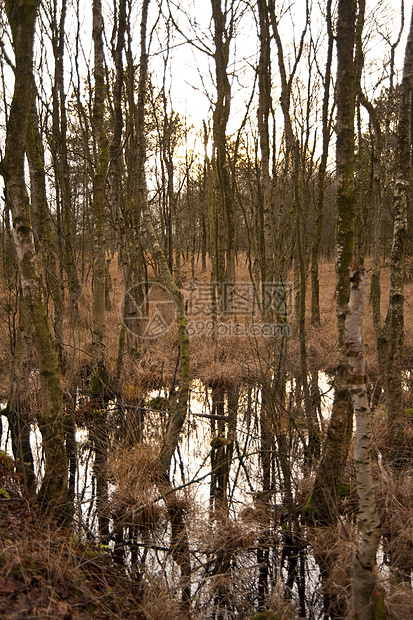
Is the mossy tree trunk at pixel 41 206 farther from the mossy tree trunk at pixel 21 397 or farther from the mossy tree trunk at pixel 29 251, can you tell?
the mossy tree trunk at pixel 29 251

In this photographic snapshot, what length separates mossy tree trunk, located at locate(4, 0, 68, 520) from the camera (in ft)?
10.00

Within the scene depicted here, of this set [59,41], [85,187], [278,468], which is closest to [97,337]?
[278,468]

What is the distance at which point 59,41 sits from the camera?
24.3 feet

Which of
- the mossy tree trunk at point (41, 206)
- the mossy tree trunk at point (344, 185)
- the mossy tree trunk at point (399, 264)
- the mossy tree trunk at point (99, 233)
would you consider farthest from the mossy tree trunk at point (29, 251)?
the mossy tree trunk at point (399, 264)

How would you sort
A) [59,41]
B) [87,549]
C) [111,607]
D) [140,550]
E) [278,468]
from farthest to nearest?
[59,41]
[278,468]
[140,550]
[87,549]
[111,607]

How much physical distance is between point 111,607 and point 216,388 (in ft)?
17.9

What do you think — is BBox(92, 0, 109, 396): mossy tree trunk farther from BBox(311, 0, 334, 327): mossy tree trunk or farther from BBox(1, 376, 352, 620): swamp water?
BBox(311, 0, 334, 327): mossy tree trunk

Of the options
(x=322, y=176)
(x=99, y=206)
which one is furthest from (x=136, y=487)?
(x=322, y=176)

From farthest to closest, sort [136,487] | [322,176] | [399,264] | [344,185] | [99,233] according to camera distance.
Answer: [322,176] → [99,233] → [399,264] → [136,487] → [344,185]

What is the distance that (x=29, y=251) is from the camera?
128 inches

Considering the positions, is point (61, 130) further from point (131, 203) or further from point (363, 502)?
point (363, 502)

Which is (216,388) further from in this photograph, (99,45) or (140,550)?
(99,45)

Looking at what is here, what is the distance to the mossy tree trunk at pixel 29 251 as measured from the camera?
10.00 ft

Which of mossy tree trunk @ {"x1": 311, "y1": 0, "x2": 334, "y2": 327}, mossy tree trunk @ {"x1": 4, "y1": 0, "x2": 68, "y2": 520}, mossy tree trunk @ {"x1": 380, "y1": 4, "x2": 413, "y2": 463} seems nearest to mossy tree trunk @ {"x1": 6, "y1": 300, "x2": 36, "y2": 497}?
mossy tree trunk @ {"x1": 4, "y1": 0, "x2": 68, "y2": 520}
